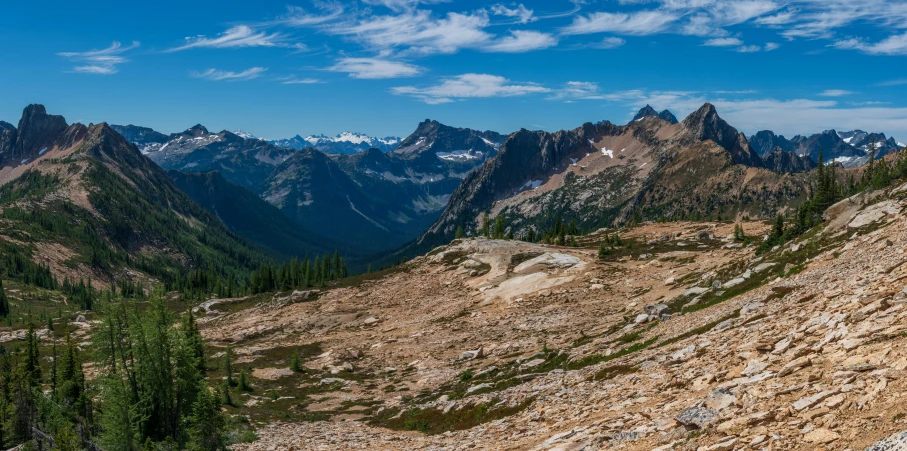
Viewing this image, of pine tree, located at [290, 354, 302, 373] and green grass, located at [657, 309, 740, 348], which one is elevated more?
green grass, located at [657, 309, 740, 348]

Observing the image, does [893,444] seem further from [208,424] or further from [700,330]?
[208,424]

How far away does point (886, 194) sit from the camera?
170 feet

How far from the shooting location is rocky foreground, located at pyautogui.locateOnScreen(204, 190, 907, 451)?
17.8 m

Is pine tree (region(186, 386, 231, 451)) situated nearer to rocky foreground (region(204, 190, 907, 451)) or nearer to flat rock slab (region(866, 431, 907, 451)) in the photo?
rocky foreground (region(204, 190, 907, 451))

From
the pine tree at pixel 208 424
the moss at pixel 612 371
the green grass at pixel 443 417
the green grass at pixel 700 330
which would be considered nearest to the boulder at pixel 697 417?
the moss at pixel 612 371

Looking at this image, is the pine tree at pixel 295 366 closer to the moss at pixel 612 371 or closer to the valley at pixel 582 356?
the valley at pixel 582 356

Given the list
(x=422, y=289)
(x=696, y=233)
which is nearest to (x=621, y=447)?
(x=422, y=289)

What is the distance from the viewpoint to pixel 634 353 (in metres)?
35.8

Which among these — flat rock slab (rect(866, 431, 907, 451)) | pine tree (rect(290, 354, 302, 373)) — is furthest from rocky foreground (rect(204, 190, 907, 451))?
pine tree (rect(290, 354, 302, 373))

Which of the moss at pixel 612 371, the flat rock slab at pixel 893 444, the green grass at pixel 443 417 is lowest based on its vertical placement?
the green grass at pixel 443 417

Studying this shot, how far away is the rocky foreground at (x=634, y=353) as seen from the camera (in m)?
17.8

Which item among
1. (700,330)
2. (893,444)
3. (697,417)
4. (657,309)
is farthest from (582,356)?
(893,444)

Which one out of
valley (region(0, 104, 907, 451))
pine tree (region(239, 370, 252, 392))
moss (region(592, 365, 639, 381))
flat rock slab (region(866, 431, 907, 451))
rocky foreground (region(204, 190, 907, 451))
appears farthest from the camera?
pine tree (region(239, 370, 252, 392))

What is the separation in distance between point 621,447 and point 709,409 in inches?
139
